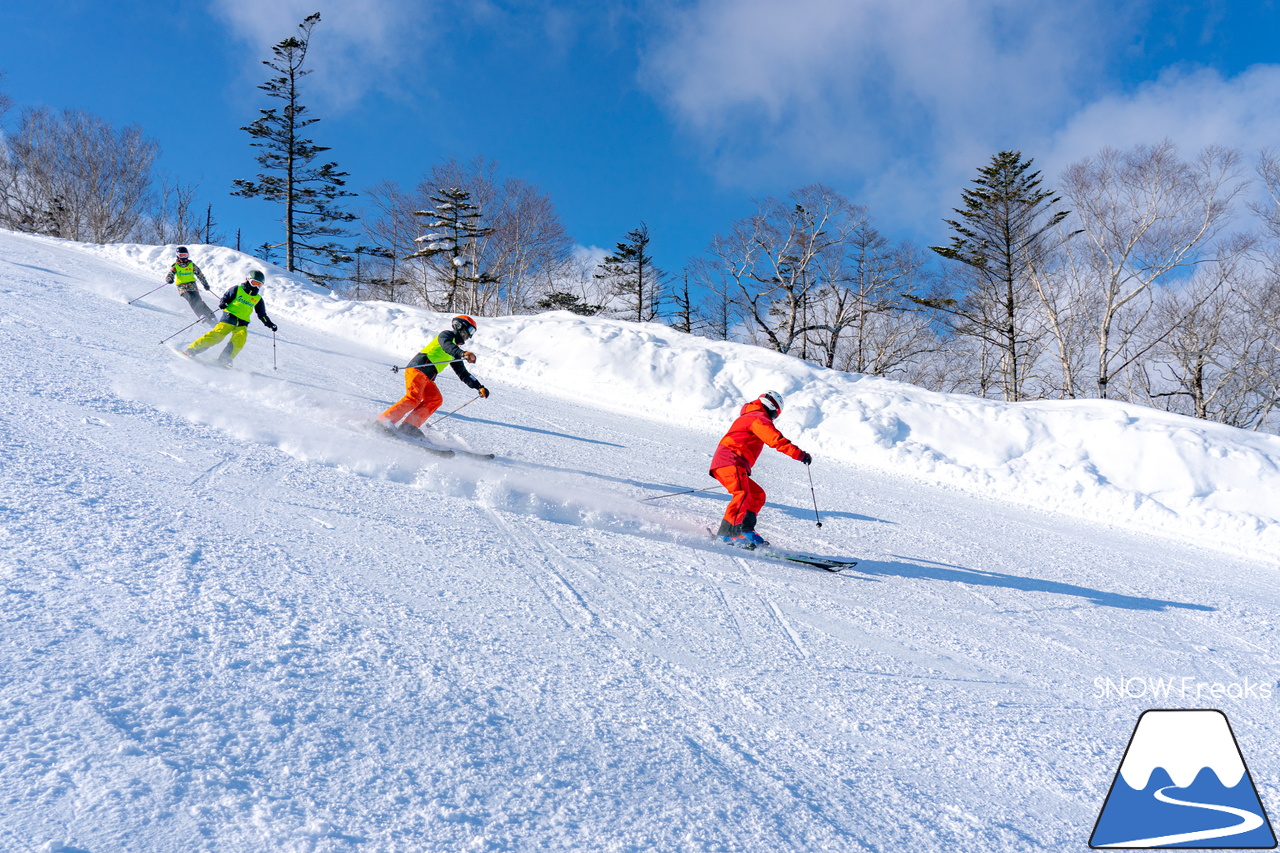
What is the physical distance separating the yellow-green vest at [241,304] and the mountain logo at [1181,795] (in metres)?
11.2

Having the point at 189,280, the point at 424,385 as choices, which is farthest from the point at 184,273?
the point at 424,385

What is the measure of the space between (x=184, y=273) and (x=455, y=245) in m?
20.3

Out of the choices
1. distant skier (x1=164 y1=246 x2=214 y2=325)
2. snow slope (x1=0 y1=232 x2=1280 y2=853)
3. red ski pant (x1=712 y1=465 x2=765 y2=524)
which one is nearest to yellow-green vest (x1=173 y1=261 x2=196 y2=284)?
distant skier (x1=164 y1=246 x2=214 y2=325)

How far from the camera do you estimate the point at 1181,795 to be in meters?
2.93

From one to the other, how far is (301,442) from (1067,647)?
723 cm

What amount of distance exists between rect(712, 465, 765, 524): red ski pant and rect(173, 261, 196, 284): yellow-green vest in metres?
12.8

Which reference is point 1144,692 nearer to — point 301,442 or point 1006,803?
point 1006,803

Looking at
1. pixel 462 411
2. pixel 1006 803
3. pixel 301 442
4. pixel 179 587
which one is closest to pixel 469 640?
pixel 179 587

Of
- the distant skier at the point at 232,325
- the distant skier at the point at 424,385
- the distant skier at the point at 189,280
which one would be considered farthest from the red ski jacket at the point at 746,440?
the distant skier at the point at 189,280

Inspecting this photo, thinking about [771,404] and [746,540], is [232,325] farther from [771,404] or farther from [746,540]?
[746,540]

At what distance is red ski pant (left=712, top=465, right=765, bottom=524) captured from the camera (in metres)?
5.82

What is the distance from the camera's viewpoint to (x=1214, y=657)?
4652mm

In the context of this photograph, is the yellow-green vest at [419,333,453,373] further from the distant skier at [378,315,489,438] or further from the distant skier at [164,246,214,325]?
the distant skier at [164,246,214,325]

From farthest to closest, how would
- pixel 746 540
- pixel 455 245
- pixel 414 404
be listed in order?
pixel 455 245 < pixel 414 404 < pixel 746 540
